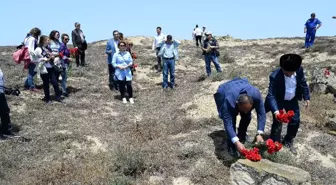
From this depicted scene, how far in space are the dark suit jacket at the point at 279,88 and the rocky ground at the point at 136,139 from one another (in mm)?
893

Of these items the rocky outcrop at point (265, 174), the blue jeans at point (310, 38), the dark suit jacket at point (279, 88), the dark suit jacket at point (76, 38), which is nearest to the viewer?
the rocky outcrop at point (265, 174)

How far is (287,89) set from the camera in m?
6.54

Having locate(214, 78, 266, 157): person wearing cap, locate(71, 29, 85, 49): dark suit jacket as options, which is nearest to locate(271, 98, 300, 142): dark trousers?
locate(214, 78, 266, 157): person wearing cap

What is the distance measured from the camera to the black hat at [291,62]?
20.3 feet

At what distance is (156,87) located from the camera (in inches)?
557

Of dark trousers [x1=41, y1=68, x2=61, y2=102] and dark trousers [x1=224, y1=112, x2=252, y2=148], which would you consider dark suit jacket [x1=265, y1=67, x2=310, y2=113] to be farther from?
dark trousers [x1=41, y1=68, x2=61, y2=102]

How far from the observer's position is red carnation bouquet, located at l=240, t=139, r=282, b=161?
219 inches

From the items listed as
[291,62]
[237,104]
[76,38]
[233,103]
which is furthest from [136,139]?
[76,38]

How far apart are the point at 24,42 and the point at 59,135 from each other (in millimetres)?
3917

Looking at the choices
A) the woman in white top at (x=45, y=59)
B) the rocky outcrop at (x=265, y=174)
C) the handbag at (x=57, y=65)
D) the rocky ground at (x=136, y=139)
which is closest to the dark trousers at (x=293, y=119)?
the rocky ground at (x=136, y=139)

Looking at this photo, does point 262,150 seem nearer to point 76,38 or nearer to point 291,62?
point 291,62

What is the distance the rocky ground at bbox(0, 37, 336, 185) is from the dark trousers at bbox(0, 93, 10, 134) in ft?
1.31

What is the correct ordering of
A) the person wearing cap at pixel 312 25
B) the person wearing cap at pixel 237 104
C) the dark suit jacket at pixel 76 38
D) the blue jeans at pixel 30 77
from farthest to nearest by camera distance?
the person wearing cap at pixel 312 25, the dark suit jacket at pixel 76 38, the blue jeans at pixel 30 77, the person wearing cap at pixel 237 104

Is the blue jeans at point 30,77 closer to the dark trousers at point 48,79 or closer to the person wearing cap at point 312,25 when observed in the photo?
the dark trousers at point 48,79
